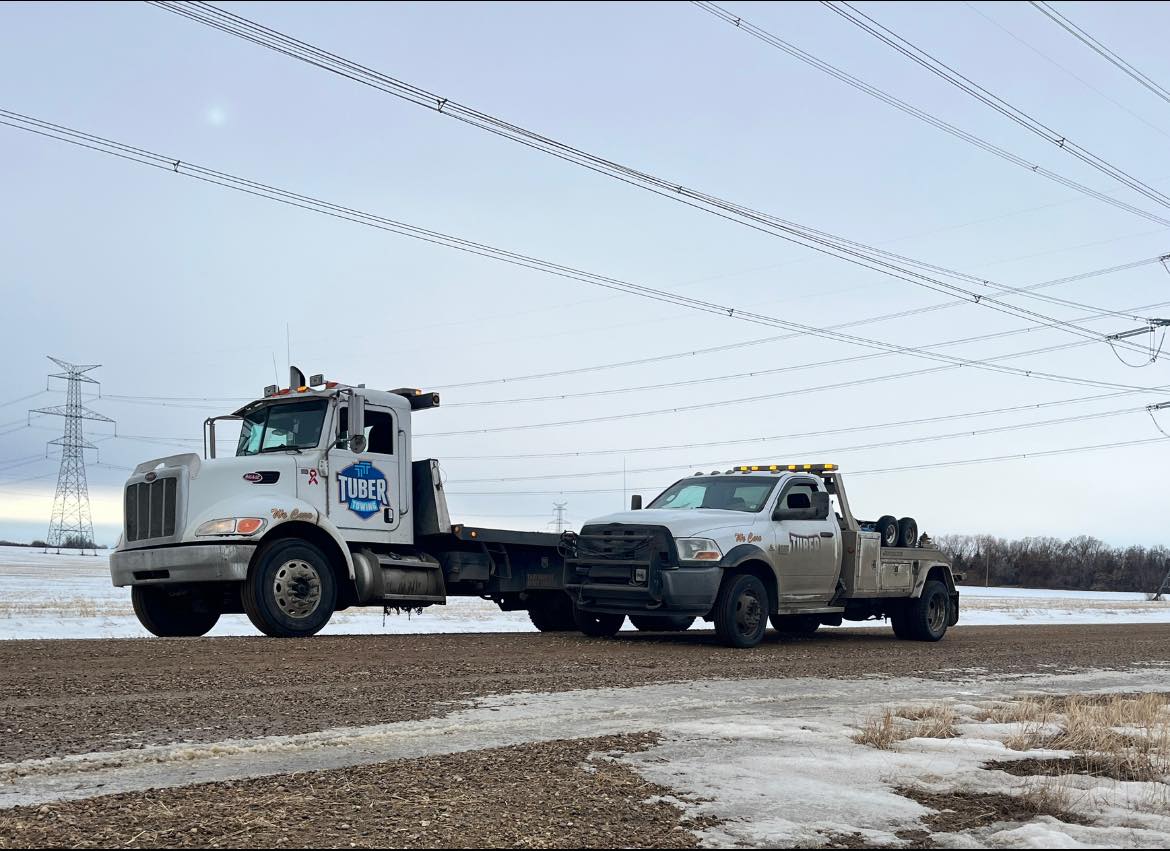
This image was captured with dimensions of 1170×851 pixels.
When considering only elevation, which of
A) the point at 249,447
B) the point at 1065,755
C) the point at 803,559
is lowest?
the point at 1065,755

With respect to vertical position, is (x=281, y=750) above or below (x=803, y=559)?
below

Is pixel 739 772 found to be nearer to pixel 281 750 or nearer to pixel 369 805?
pixel 369 805

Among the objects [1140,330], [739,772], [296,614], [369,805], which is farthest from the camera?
[1140,330]

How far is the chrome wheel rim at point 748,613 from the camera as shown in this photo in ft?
46.9

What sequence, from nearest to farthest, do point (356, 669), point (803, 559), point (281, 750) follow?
point (281, 750) < point (356, 669) < point (803, 559)

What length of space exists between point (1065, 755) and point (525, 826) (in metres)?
3.56

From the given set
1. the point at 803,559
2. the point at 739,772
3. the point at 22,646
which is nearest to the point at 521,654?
the point at 803,559

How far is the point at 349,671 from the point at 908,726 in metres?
5.07

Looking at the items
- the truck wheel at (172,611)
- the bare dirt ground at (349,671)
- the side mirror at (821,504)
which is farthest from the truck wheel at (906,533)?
the truck wheel at (172,611)

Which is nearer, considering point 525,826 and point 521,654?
point 525,826

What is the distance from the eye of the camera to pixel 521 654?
12875 mm

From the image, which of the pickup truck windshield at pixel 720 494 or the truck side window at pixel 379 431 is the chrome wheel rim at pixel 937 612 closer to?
the pickup truck windshield at pixel 720 494

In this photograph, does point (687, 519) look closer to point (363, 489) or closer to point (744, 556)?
point (744, 556)

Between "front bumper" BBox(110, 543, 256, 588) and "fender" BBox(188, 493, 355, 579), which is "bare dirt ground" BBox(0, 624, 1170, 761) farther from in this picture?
"fender" BBox(188, 493, 355, 579)
